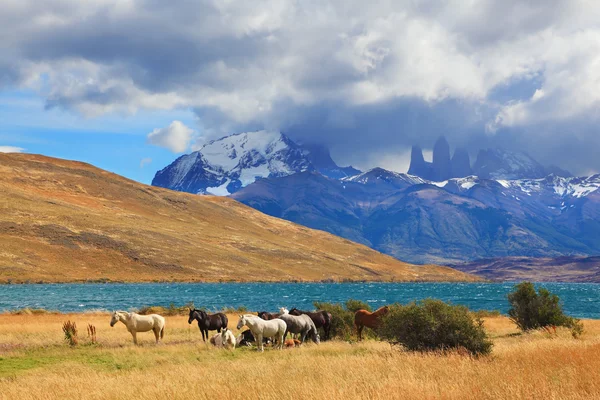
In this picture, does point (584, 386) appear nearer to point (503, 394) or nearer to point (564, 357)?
point (503, 394)

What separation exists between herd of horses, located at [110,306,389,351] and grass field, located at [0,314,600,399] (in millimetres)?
1073

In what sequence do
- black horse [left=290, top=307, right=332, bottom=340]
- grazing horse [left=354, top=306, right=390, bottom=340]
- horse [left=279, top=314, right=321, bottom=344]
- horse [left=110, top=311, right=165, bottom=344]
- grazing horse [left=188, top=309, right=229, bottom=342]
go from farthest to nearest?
1. grazing horse [left=188, top=309, right=229, bottom=342]
2. black horse [left=290, top=307, right=332, bottom=340]
3. horse [left=110, top=311, right=165, bottom=344]
4. grazing horse [left=354, top=306, right=390, bottom=340]
5. horse [left=279, top=314, right=321, bottom=344]

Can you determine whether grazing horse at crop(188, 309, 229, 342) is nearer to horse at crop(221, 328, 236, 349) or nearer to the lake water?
horse at crop(221, 328, 236, 349)

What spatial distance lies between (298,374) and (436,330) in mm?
7947

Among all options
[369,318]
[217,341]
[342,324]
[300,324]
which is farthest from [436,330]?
[342,324]

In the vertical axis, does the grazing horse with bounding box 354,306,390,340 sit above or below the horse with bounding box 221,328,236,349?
above

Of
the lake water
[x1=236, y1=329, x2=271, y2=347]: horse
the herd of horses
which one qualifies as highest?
the herd of horses

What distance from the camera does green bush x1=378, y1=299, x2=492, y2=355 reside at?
22.2 meters

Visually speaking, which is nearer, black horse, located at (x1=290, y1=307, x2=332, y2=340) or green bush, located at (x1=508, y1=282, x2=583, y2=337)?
black horse, located at (x1=290, y1=307, x2=332, y2=340)

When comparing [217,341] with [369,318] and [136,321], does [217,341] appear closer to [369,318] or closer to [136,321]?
[136,321]

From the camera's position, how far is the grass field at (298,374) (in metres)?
13.2

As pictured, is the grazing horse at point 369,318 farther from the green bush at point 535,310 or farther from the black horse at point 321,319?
the green bush at point 535,310

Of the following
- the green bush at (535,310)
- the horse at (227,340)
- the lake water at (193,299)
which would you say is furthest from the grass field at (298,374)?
the lake water at (193,299)

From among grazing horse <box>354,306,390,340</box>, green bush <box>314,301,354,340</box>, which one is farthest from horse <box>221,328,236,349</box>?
green bush <box>314,301,354,340</box>
